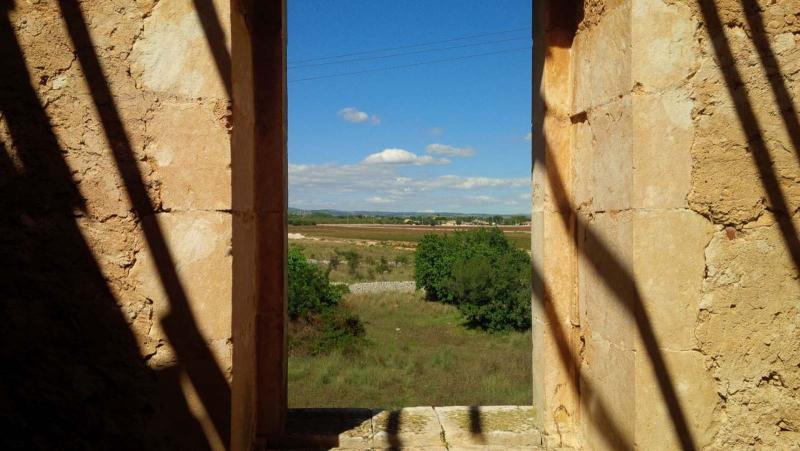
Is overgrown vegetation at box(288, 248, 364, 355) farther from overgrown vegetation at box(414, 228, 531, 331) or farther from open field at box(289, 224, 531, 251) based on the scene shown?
open field at box(289, 224, 531, 251)

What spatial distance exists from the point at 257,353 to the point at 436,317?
44.4 feet

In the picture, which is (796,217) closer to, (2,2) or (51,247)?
(51,247)

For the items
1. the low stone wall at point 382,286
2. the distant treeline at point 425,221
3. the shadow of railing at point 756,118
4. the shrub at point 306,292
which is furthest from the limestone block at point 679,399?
the distant treeline at point 425,221

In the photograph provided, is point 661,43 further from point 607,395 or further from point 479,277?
point 479,277

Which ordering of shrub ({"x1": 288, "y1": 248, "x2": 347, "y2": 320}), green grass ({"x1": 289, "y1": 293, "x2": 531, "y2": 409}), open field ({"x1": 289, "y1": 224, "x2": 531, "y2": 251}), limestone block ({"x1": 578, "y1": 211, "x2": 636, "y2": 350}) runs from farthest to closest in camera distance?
open field ({"x1": 289, "y1": 224, "x2": 531, "y2": 251}), shrub ({"x1": 288, "y1": 248, "x2": 347, "y2": 320}), green grass ({"x1": 289, "y1": 293, "x2": 531, "y2": 409}), limestone block ({"x1": 578, "y1": 211, "x2": 636, "y2": 350})

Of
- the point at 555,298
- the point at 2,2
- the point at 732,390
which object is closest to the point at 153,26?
the point at 2,2

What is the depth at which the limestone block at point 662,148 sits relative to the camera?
2.36 meters

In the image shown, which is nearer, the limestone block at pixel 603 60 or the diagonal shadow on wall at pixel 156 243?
the diagonal shadow on wall at pixel 156 243

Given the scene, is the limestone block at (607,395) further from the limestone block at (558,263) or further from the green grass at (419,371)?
the green grass at (419,371)

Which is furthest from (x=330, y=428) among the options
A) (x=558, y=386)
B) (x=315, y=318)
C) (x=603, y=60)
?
(x=315, y=318)

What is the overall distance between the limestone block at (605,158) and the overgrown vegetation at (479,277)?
36.7ft

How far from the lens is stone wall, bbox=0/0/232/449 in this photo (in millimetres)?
2348

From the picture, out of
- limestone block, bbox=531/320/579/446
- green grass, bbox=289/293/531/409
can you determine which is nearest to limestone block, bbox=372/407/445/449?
limestone block, bbox=531/320/579/446

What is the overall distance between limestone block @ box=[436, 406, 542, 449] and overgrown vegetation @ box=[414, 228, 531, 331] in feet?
34.5
